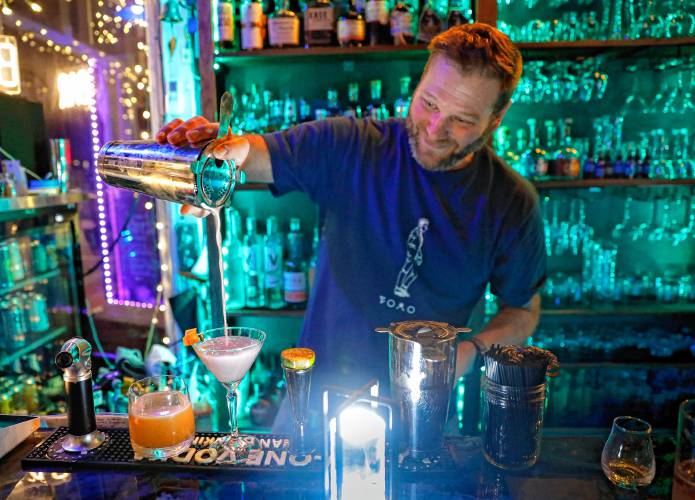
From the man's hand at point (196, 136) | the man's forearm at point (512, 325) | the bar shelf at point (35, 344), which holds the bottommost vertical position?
the bar shelf at point (35, 344)

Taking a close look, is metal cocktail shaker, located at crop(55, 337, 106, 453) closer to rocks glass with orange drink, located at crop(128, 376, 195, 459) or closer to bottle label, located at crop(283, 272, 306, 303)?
rocks glass with orange drink, located at crop(128, 376, 195, 459)

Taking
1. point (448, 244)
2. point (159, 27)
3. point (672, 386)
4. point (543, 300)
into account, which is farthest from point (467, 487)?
point (159, 27)

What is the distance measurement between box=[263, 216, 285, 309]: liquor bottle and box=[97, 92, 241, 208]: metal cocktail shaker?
4.11ft

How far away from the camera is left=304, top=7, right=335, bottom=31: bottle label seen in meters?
2.27

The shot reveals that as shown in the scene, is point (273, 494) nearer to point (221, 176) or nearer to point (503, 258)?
point (221, 176)

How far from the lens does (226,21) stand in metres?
2.31

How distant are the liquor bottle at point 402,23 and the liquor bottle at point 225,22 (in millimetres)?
717

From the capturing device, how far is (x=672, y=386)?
2.70m

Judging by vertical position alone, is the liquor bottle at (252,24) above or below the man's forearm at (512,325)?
above

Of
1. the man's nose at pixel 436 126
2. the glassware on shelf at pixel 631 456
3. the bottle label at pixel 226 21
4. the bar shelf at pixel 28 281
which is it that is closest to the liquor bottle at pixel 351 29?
the bottle label at pixel 226 21

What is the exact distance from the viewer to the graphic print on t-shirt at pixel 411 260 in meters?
1.56

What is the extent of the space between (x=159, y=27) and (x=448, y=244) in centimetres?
211

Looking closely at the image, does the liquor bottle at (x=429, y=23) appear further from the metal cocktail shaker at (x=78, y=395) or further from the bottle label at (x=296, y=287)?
the metal cocktail shaker at (x=78, y=395)

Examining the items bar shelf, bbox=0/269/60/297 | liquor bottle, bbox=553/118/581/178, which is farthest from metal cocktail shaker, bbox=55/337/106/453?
liquor bottle, bbox=553/118/581/178
